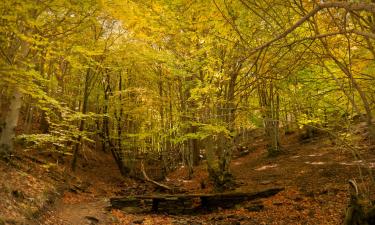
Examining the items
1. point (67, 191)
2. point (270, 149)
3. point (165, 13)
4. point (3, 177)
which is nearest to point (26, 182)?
point (3, 177)

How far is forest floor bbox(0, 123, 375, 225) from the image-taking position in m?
9.95

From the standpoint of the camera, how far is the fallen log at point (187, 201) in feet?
43.7

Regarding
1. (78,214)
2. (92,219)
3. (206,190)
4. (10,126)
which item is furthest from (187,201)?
(10,126)

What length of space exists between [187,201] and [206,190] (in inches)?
67.9

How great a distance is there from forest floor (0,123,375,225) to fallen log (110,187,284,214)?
0.40 metres

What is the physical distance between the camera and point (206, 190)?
53.1ft

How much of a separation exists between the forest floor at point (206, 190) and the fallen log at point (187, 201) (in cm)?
40

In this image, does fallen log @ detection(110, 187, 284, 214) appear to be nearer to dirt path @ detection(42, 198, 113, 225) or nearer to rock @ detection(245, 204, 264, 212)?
rock @ detection(245, 204, 264, 212)

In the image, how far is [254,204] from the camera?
1266 cm

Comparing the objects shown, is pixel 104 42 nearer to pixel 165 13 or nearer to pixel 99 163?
pixel 165 13

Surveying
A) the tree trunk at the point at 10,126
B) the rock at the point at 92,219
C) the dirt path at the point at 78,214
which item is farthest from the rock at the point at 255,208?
the tree trunk at the point at 10,126

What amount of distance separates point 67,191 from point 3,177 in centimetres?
491

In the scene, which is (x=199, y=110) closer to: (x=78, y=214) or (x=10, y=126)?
(x=78, y=214)

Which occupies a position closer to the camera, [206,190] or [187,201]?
[187,201]
